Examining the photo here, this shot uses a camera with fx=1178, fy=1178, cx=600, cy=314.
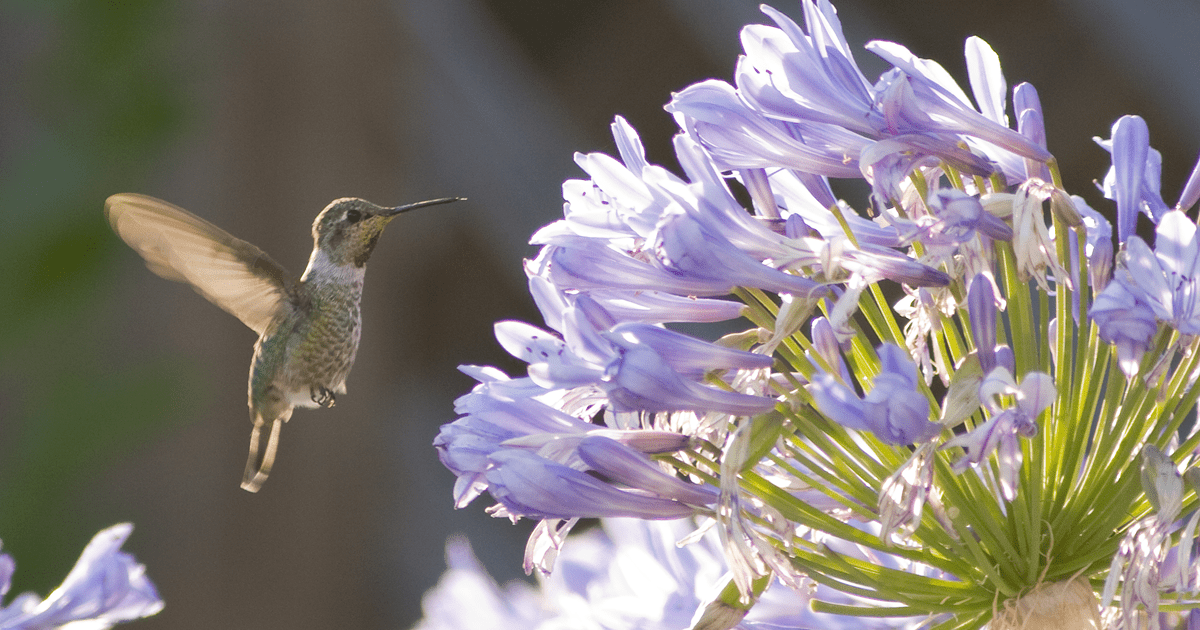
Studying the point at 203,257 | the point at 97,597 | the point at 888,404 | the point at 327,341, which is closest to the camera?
the point at 888,404

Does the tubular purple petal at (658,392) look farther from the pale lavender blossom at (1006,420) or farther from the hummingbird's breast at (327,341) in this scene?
the hummingbird's breast at (327,341)

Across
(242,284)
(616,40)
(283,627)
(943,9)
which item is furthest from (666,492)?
(283,627)

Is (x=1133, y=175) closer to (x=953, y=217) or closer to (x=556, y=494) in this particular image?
(x=953, y=217)

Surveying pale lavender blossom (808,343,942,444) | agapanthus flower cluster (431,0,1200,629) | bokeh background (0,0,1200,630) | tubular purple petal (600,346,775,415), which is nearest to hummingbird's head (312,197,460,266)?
agapanthus flower cluster (431,0,1200,629)

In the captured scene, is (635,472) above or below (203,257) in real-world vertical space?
below

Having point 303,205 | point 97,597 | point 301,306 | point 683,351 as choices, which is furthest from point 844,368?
point 303,205
